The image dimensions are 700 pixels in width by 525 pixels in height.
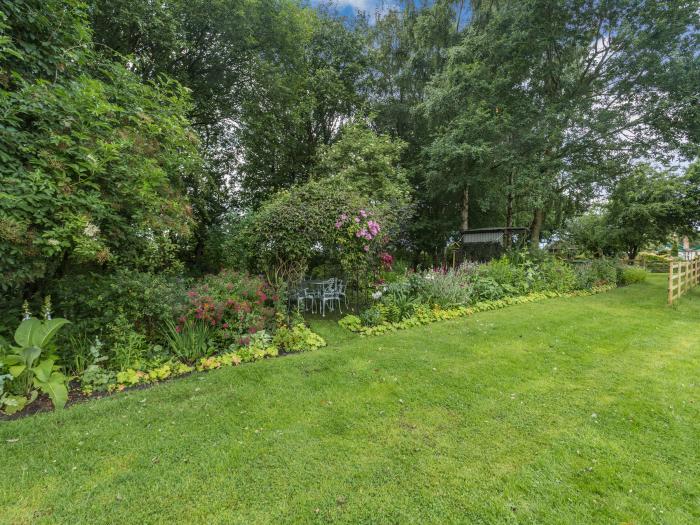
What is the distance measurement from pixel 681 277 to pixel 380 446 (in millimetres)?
10711

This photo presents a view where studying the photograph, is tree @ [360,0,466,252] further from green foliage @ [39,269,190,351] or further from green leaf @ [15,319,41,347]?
green leaf @ [15,319,41,347]

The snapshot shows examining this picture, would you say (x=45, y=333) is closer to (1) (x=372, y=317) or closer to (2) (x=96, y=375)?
(2) (x=96, y=375)

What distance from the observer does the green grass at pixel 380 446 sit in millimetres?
1788

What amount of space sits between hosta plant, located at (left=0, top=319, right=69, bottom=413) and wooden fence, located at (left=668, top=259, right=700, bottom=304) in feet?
35.1

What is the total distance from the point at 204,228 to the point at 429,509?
33.1 feet

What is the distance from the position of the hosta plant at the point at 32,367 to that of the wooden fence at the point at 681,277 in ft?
35.1

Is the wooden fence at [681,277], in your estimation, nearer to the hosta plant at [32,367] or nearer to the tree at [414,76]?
the tree at [414,76]

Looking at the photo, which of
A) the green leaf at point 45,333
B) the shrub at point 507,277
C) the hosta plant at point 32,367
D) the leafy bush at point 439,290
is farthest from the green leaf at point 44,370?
the shrub at point 507,277

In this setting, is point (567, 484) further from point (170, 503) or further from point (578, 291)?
point (578, 291)

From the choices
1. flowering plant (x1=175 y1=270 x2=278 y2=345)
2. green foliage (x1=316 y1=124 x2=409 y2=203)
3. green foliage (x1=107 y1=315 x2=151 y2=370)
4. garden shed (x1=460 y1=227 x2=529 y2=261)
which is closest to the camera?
green foliage (x1=107 y1=315 x2=151 y2=370)

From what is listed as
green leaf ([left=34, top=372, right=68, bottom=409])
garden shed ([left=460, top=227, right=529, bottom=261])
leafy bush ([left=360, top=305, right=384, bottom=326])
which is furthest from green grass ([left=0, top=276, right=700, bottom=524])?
garden shed ([left=460, top=227, right=529, bottom=261])

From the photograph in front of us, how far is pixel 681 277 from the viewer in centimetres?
830

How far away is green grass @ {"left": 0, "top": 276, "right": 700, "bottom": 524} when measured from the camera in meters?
1.79

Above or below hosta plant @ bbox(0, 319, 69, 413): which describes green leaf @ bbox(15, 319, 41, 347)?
above
